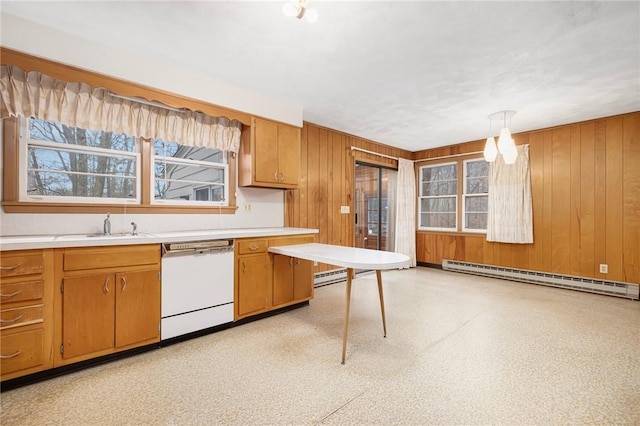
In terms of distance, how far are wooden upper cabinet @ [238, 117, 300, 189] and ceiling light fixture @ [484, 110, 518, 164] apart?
8.33 ft

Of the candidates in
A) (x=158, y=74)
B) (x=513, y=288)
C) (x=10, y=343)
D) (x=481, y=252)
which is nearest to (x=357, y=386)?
(x=10, y=343)

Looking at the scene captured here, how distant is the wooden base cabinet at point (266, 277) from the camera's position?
9.46 ft

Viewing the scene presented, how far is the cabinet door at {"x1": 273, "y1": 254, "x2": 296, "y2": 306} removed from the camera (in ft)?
10.4

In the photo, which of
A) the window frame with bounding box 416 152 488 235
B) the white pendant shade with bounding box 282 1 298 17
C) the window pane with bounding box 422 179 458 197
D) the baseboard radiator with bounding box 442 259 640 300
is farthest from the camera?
the window pane with bounding box 422 179 458 197

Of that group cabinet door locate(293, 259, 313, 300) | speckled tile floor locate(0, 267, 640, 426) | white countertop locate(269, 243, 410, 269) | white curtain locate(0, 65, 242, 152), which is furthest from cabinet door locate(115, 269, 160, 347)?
cabinet door locate(293, 259, 313, 300)

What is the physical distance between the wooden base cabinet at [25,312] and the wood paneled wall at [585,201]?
19.3ft

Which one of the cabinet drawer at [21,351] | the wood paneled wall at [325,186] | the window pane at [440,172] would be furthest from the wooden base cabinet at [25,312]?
the window pane at [440,172]

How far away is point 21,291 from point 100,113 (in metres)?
1.53

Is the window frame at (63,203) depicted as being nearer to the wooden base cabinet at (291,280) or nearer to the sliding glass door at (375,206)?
the wooden base cabinet at (291,280)

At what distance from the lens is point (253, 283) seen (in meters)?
2.98

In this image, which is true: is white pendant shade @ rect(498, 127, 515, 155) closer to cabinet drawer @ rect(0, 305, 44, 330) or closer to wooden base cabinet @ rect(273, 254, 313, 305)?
wooden base cabinet @ rect(273, 254, 313, 305)

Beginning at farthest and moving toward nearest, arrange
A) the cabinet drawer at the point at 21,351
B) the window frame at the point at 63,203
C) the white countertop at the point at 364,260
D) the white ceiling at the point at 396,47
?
the window frame at the point at 63,203 → the white countertop at the point at 364,260 → the white ceiling at the point at 396,47 → the cabinet drawer at the point at 21,351

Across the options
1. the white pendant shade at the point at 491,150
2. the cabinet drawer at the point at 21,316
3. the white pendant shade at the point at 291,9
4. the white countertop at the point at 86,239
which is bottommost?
the cabinet drawer at the point at 21,316

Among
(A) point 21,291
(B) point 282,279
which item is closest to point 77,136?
(A) point 21,291
